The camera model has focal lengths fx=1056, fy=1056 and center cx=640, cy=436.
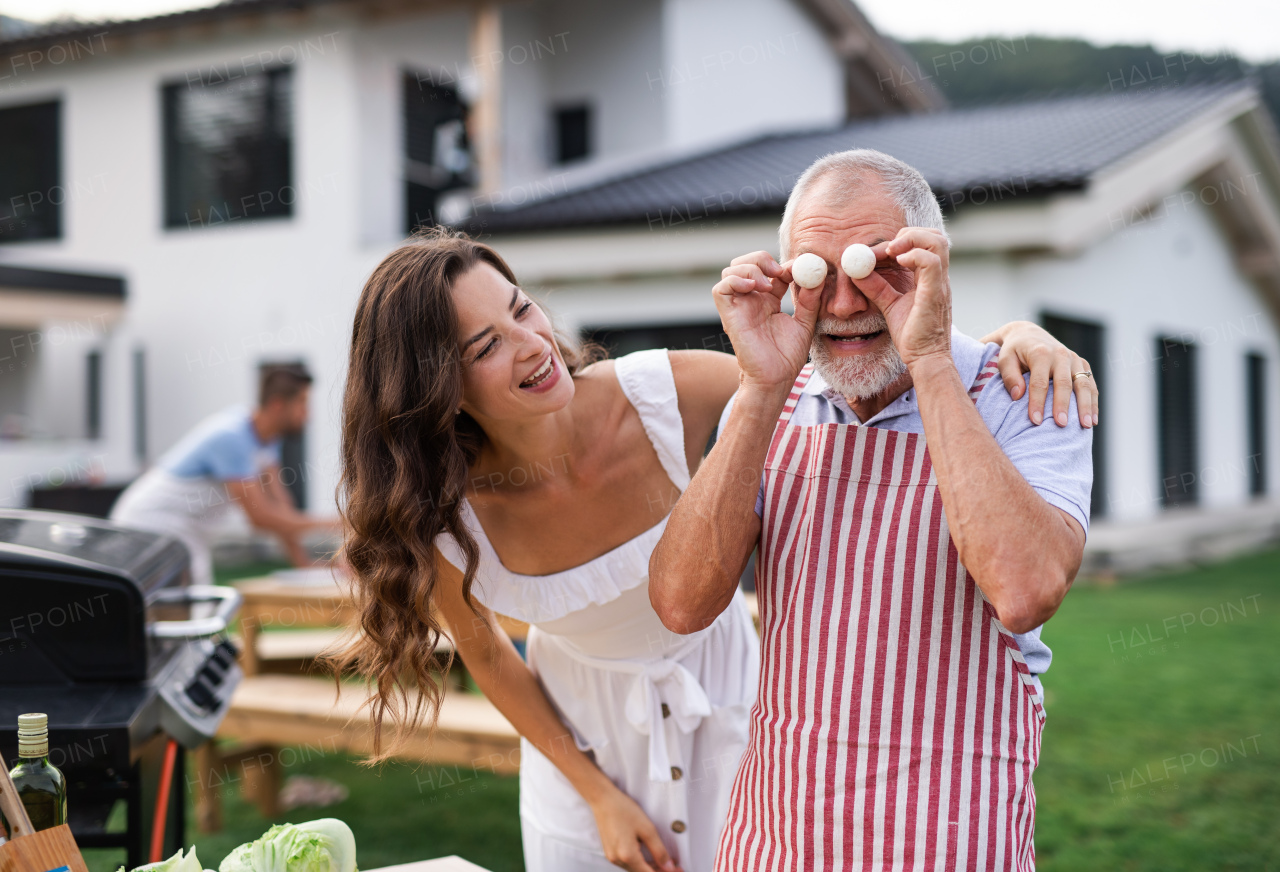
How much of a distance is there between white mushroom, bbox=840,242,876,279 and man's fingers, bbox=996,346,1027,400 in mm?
292

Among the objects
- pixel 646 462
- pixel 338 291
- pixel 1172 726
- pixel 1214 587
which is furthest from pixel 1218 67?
pixel 646 462

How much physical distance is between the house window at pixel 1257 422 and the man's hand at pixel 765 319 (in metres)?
16.0

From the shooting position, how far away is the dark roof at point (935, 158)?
8.30m

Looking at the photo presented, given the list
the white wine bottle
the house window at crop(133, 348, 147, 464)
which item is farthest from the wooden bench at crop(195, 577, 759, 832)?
the house window at crop(133, 348, 147, 464)

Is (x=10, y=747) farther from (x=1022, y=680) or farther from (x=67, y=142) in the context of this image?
(x=67, y=142)

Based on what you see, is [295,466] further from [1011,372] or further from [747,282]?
[1011,372]

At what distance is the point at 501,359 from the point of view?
1929mm

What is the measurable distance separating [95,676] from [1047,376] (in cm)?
202

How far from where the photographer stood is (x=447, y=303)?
193 centimetres

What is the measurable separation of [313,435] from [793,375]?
36.5 ft

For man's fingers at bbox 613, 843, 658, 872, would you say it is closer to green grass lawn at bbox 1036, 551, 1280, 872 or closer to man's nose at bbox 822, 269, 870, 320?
man's nose at bbox 822, 269, 870, 320

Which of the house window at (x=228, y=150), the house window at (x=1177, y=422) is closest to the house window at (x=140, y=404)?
the house window at (x=228, y=150)

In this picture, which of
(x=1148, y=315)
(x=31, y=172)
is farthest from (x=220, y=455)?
(x=31, y=172)

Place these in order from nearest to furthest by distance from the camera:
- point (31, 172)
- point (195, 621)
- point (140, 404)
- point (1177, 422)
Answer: point (195, 621) < point (1177, 422) < point (140, 404) < point (31, 172)
